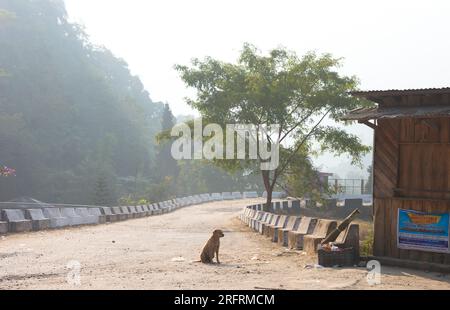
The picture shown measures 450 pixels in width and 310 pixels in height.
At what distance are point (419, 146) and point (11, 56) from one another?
10901 centimetres

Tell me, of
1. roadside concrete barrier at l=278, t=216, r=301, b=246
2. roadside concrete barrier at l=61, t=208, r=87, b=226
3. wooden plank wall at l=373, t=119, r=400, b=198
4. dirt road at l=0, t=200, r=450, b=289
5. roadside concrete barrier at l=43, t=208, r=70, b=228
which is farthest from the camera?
roadside concrete barrier at l=61, t=208, r=87, b=226

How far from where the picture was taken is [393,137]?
44.1 feet

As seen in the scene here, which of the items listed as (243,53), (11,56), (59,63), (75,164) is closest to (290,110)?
(243,53)

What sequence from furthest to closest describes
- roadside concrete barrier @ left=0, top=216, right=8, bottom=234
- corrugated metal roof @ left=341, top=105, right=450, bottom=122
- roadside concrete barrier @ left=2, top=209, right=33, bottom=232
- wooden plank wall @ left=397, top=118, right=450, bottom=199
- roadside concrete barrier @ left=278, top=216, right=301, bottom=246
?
roadside concrete barrier @ left=2, top=209, right=33, bottom=232
roadside concrete barrier @ left=0, top=216, right=8, bottom=234
roadside concrete barrier @ left=278, top=216, right=301, bottom=246
wooden plank wall @ left=397, top=118, right=450, bottom=199
corrugated metal roof @ left=341, top=105, right=450, bottom=122

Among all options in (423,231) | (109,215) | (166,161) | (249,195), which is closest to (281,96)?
(109,215)

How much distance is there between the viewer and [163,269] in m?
12.5

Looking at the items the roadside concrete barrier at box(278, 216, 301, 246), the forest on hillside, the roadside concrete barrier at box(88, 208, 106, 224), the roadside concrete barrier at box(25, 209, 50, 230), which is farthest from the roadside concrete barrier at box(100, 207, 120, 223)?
the forest on hillside

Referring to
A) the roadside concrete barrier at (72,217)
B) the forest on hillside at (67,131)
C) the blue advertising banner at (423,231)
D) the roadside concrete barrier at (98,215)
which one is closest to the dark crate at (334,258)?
the blue advertising banner at (423,231)

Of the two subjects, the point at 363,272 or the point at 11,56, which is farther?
the point at 11,56

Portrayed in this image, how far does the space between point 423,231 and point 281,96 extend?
2123 cm

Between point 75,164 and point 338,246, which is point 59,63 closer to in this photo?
point 75,164

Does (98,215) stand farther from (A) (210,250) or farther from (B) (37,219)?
(A) (210,250)

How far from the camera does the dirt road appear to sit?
33.7 ft

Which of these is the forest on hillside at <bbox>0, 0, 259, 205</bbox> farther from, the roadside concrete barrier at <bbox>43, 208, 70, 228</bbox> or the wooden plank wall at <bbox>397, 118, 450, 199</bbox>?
the wooden plank wall at <bbox>397, 118, 450, 199</bbox>
